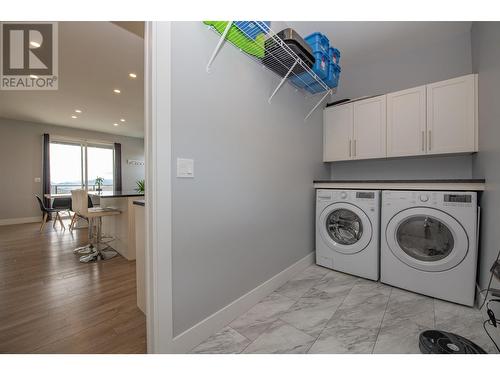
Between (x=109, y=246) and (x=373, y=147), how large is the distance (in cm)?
392

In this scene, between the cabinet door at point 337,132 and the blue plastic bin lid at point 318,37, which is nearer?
the blue plastic bin lid at point 318,37

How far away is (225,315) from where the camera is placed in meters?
1.38

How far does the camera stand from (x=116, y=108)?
183 inches

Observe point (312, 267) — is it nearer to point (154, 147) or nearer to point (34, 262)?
point (154, 147)

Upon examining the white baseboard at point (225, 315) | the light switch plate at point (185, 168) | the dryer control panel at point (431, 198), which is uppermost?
the light switch plate at point (185, 168)

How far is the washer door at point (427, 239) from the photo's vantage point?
1570 millimetres

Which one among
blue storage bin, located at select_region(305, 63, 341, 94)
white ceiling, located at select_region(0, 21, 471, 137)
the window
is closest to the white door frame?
white ceiling, located at select_region(0, 21, 471, 137)

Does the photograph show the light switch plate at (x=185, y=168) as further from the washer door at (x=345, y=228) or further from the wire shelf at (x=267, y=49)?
the washer door at (x=345, y=228)

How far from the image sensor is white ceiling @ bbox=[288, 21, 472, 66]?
81.7 inches

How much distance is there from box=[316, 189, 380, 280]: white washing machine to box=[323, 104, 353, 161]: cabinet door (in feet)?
2.17

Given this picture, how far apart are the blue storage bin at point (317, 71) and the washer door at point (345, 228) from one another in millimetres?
1235

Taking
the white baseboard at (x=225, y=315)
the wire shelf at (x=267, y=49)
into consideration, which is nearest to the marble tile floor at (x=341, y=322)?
the white baseboard at (x=225, y=315)

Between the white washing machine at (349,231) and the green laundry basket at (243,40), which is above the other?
the green laundry basket at (243,40)
